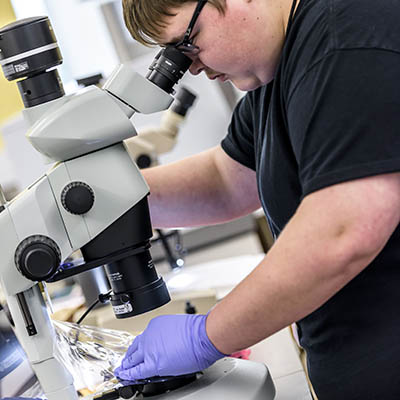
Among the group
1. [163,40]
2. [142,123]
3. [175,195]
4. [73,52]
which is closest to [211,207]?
[175,195]

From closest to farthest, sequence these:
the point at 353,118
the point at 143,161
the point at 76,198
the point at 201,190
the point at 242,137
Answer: the point at 353,118 → the point at 76,198 → the point at 242,137 → the point at 201,190 → the point at 143,161

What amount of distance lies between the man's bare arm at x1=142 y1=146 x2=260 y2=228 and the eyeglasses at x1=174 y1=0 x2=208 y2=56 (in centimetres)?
50

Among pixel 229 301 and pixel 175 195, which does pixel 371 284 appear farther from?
pixel 175 195

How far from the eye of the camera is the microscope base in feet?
3.67

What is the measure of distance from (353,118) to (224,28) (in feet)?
1.05

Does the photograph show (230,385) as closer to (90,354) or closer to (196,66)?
(90,354)

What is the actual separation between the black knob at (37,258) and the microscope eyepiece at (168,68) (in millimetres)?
327

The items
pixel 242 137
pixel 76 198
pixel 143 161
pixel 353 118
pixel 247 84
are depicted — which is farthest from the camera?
pixel 143 161

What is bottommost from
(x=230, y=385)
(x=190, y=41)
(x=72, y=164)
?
(x=230, y=385)

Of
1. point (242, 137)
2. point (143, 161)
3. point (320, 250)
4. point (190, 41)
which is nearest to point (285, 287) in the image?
point (320, 250)

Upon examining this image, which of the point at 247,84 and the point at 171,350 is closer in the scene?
the point at 171,350

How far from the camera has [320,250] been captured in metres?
0.95

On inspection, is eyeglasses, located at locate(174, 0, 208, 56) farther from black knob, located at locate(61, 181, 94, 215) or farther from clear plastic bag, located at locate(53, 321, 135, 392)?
clear plastic bag, located at locate(53, 321, 135, 392)

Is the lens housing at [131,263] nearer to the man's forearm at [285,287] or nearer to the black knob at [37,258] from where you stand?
the black knob at [37,258]
